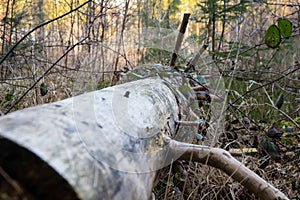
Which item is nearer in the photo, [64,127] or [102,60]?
[64,127]

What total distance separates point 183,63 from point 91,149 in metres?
2.32

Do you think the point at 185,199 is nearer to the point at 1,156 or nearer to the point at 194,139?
the point at 194,139

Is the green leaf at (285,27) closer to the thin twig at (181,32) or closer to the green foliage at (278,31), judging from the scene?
the green foliage at (278,31)

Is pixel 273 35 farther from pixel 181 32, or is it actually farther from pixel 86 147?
pixel 86 147

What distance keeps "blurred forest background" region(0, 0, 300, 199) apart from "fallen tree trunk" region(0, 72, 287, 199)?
45cm

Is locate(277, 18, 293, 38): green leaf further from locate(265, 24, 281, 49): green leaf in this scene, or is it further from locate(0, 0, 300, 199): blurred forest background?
locate(0, 0, 300, 199): blurred forest background

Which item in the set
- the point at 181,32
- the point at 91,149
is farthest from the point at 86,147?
the point at 181,32

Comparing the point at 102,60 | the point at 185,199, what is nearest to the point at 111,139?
the point at 185,199

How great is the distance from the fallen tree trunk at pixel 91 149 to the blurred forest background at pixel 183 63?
45 cm

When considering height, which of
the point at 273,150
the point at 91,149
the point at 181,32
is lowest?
the point at 273,150

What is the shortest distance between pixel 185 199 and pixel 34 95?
170 centimetres

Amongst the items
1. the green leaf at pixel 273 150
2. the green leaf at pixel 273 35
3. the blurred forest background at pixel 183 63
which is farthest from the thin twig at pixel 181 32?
the green leaf at pixel 273 150

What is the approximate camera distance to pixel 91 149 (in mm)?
685

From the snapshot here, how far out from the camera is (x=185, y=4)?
8.81 meters
